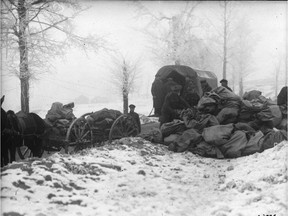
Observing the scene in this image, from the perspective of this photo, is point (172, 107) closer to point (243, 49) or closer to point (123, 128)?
point (123, 128)

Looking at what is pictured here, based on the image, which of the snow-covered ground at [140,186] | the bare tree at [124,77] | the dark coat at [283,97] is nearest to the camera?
the snow-covered ground at [140,186]

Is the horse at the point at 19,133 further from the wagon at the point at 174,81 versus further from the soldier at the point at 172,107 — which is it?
the wagon at the point at 174,81

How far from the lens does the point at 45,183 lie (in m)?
3.45

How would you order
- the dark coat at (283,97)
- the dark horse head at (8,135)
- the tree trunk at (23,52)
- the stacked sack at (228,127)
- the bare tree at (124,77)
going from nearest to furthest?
the dark horse head at (8,135)
the stacked sack at (228,127)
the tree trunk at (23,52)
the dark coat at (283,97)
the bare tree at (124,77)

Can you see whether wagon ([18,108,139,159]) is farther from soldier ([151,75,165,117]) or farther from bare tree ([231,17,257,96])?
bare tree ([231,17,257,96])

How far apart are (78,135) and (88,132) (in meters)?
0.36

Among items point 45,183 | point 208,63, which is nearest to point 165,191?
point 45,183

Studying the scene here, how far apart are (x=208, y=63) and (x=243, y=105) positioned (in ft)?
31.8

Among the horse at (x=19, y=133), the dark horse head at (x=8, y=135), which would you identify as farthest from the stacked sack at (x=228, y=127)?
the dark horse head at (x=8, y=135)

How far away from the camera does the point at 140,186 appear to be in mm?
4023

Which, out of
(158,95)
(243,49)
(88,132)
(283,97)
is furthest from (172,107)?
(243,49)

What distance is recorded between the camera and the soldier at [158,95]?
28.2 ft

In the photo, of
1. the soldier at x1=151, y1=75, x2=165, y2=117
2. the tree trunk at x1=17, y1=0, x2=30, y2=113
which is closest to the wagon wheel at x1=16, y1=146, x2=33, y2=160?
the tree trunk at x1=17, y1=0, x2=30, y2=113

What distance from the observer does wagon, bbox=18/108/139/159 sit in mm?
5526
